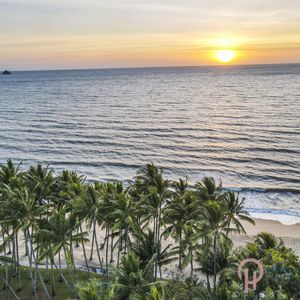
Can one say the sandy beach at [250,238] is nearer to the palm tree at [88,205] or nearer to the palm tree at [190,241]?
the palm tree at [190,241]

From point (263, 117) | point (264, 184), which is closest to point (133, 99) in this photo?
point (263, 117)

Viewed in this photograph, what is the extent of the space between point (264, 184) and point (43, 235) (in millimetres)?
43164

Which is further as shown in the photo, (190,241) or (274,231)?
(274,231)

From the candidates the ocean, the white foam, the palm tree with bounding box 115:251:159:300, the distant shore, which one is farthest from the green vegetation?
the ocean

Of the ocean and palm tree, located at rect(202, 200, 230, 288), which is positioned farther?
the ocean

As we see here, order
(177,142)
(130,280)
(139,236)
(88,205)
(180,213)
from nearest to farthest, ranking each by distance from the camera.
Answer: (130,280) → (139,236) → (88,205) → (180,213) → (177,142)

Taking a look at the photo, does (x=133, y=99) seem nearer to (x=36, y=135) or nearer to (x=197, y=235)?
(x=36, y=135)

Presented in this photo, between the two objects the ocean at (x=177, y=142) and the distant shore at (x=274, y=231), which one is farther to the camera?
the ocean at (x=177, y=142)

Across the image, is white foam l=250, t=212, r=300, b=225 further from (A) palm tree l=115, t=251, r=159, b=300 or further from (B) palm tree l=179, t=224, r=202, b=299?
(A) palm tree l=115, t=251, r=159, b=300

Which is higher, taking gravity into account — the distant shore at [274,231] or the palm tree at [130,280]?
the palm tree at [130,280]

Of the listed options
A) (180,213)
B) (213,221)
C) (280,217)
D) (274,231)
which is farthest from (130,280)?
(280,217)

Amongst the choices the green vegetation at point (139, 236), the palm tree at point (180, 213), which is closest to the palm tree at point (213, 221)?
the green vegetation at point (139, 236)

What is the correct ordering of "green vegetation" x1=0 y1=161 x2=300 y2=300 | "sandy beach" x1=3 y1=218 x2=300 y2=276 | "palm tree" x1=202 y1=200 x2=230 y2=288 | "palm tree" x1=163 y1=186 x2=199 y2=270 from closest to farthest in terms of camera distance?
1. "green vegetation" x1=0 y1=161 x2=300 y2=300
2. "palm tree" x1=202 y1=200 x2=230 y2=288
3. "palm tree" x1=163 y1=186 x2=199 y2=270
4. "sandy beach" x1=3 y1=218 x2=300 y2=276

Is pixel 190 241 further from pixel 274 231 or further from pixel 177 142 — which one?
pixel 177 142
